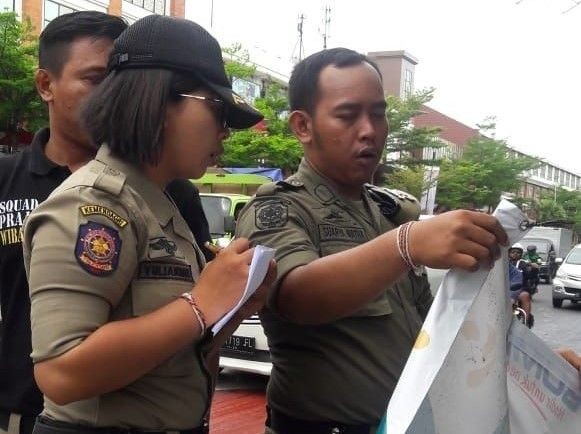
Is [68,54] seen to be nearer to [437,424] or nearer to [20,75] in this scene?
[437,424]

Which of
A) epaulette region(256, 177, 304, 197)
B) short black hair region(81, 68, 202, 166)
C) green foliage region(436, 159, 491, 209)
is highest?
short black hair region(81, 68, 202, 166)

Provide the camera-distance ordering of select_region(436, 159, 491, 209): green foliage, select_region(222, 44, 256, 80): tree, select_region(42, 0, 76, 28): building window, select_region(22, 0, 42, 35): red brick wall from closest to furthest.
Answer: select_region(222, 44, 256, 80): tree → select_region(22, 0, 42, 35): red brick wall → select_region(42, 0, 76, 28): building window → select_region(436, 159, 491, 209): green foliage

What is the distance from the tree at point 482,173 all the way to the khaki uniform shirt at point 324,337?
2612cm

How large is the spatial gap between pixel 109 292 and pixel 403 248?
508mm

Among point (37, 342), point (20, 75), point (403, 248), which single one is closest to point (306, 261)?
point (403, 248)

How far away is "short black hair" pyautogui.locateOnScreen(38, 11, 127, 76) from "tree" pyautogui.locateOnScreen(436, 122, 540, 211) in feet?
85.6

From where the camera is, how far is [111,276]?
1.20 m

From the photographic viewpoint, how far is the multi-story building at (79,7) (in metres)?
20.4

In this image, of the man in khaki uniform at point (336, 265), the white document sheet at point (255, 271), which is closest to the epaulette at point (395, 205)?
the man in khaki uniform at point (336, 265)

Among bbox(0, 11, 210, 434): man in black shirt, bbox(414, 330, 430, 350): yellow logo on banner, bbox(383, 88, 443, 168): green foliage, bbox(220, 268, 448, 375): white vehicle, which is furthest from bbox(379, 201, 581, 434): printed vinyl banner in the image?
bbox(383, 88, 443, 168): green foliage

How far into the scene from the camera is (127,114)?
135 cm

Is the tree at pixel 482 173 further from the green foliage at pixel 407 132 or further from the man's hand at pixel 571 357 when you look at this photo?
the man's hand at pixel 571 357

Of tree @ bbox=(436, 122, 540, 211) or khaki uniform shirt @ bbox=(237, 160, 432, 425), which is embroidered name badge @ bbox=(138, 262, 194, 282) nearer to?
khaki uniform shirt @ bbox=(237, 160, 432, 425)

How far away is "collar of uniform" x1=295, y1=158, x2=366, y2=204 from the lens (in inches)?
68.9
